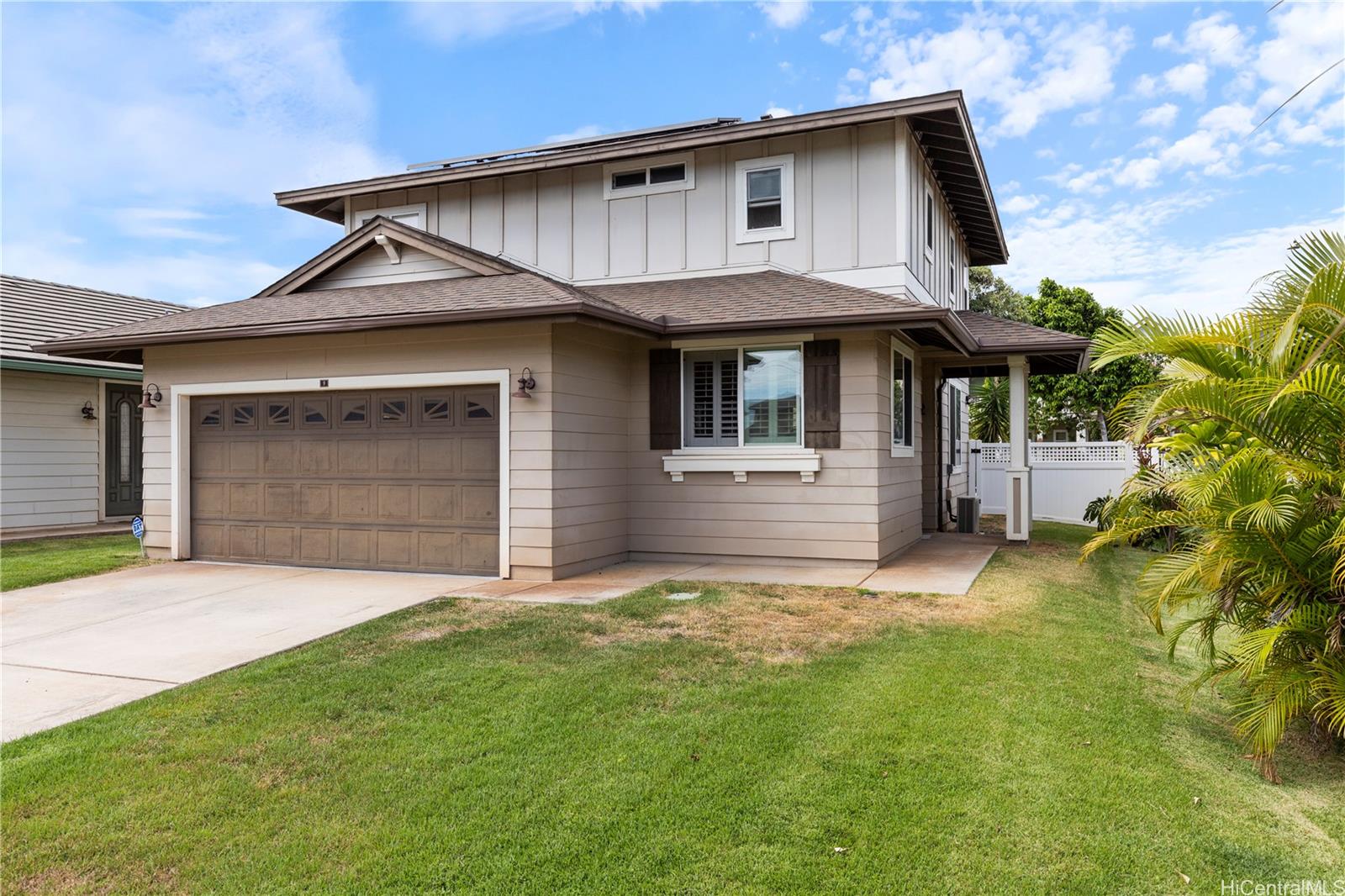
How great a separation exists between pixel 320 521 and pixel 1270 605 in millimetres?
9115

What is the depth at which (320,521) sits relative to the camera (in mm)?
9766

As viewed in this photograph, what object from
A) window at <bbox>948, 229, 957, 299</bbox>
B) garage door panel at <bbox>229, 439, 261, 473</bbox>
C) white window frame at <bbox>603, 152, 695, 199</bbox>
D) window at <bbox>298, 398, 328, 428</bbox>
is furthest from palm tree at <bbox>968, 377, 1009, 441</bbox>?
garage door panel at <bbox>229, 439, 261, 473</bbox>

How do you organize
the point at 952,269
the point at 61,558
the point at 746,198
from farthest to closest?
the point at 952,269, the point at 746,198, the point at 61,558

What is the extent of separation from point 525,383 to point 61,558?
6.74 meters

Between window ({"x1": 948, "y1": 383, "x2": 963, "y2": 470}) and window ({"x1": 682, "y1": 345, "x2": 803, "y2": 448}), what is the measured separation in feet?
23.9

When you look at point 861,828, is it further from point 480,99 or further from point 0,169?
point 480,99

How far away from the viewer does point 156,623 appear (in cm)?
683

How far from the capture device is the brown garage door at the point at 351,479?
909cm

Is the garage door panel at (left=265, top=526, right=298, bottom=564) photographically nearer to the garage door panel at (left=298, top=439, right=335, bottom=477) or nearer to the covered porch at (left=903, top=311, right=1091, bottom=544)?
the garage door panel at (left=298, top=439, right=335, bottom=477)

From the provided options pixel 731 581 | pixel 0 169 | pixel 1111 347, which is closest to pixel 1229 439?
pixel 1111 347

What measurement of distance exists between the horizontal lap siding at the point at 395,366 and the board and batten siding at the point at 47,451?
418 cm

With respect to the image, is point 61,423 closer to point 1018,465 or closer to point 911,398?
point 911,398

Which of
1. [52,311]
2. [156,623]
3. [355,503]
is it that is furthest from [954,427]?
[52,311]
